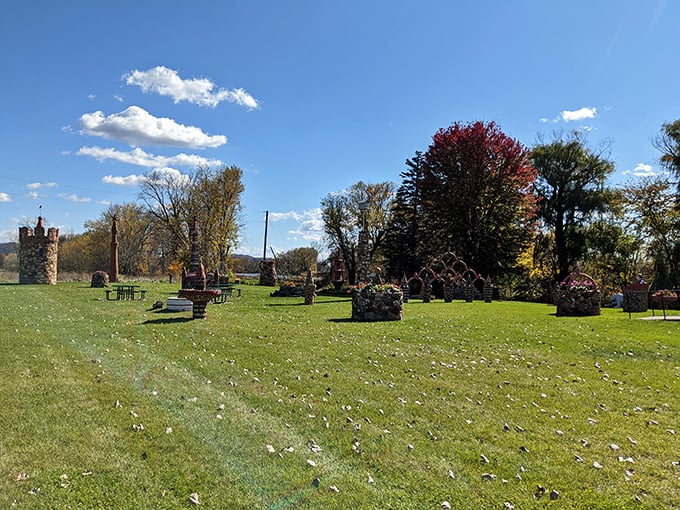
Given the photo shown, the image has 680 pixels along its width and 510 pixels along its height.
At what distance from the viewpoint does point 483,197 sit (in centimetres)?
3111

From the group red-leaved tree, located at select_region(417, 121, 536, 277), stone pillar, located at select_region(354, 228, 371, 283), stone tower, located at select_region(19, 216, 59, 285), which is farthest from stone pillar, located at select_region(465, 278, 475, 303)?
stone tower, located at select_region(19, 216, 59, 285)

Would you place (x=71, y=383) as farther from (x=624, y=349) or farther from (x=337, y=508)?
(x=624, y=349)

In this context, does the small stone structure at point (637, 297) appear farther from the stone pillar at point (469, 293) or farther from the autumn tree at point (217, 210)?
the autumn tree at point (217, 210)

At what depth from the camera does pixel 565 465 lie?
13.6ft

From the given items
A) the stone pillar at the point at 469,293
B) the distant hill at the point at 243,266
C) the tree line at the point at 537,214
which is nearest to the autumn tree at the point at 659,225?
the tree line at the point at 537,214

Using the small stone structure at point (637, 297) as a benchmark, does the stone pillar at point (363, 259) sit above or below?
above

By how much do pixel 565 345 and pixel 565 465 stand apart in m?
6.36

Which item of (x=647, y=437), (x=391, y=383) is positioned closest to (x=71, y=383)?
(x=391, y=383)

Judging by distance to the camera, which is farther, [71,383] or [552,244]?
[552,244]

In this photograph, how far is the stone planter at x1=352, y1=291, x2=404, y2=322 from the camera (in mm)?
14273

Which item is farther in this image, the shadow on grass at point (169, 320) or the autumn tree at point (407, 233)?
the autumn tree at point (407, 233)

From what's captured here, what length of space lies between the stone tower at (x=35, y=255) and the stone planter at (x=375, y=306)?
2739 centimetres

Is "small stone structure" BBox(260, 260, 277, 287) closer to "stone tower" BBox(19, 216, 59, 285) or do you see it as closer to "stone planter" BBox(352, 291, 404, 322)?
"stone tower" BBox(19, 216, 59, 285)

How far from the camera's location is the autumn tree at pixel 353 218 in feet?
147
